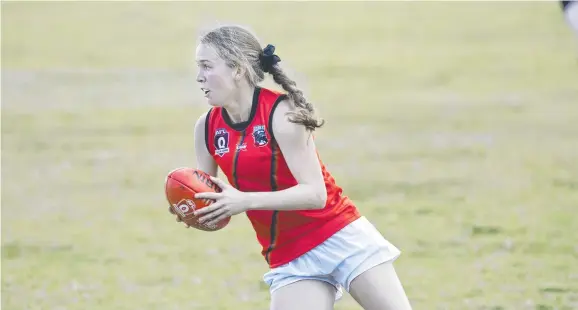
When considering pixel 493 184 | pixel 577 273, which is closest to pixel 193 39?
pixel 493 184

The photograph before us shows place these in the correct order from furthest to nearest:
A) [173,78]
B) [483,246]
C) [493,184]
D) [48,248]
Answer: [173,78], [493,184], [48,248], [483,246]

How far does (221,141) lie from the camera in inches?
197

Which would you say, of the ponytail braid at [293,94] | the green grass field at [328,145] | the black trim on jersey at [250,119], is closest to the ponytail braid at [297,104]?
the ponytail braid at [293,94]

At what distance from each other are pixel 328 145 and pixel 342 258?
11357 mm

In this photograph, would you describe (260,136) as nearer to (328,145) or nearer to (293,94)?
(293,94)

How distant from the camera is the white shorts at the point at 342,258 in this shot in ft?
16.2

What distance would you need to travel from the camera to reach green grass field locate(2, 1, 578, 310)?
8477 millimetres

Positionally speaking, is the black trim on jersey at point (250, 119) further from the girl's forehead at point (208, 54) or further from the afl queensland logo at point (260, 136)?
the girl's forehead at point (208, 54)

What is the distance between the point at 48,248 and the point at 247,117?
17.9ft

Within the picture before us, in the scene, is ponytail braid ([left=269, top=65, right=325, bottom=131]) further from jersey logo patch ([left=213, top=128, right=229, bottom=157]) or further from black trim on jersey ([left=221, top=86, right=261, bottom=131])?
jersey logo patch ([left=213, top=128, right=229, bottom=157])

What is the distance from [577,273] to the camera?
8211 millimetres

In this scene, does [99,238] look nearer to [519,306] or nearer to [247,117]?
[519,306]

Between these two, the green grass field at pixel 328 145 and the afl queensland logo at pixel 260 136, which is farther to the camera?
the green grass field at pixel 328 145

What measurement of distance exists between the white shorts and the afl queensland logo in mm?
536
